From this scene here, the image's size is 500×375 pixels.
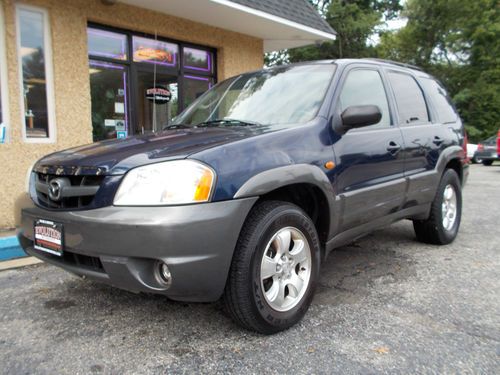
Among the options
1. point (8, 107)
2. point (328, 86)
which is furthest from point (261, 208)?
point (8, 107)

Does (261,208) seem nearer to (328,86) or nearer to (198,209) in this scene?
(198,209)

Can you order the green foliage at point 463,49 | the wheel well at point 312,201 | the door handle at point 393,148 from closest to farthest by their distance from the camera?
the wheel well at point 312,201, the door handle at point 393,148, the green foliage at point 463,49

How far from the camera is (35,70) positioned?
228 inches

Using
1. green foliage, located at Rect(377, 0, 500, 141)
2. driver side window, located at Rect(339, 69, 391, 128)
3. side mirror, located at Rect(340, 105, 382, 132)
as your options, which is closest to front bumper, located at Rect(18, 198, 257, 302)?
side mirror, located at Rect(340, 105, 382, 132)

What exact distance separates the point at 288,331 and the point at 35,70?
5.18 metres

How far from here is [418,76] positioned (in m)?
4.26

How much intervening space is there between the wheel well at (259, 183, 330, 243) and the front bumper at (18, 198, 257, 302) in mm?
499

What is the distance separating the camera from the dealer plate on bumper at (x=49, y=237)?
7.68 ft

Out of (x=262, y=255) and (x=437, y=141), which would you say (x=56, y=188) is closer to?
(x=262, y=255)

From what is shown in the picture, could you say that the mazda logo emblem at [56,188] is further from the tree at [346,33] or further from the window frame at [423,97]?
the tree at [346,33]

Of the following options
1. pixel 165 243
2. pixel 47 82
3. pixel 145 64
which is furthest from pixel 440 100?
pixel 47 82

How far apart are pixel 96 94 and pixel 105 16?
3.91ft

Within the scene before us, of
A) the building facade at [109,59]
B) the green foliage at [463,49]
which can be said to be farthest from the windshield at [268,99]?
the green foliage at [463,49]

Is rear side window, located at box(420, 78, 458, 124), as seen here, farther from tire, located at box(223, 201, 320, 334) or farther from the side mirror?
tire, located at box(223, 201, 320, 334)
